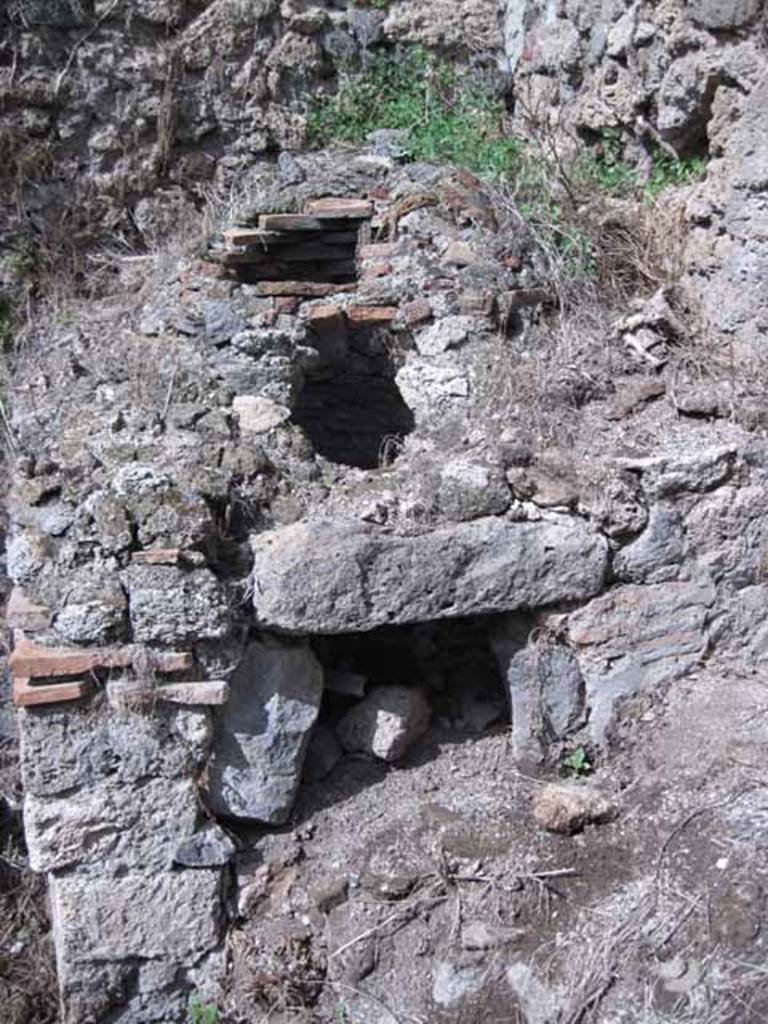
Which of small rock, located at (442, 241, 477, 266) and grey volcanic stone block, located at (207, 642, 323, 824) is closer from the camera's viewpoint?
grey volcanic stone block, located at (207, 642, 323, 824)

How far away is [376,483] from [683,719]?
1.07 meters

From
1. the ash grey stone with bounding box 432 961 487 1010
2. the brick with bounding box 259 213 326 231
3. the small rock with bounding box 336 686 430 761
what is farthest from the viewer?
the brick with bounding box 259 213 326 231

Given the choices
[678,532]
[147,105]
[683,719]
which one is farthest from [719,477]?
[147,105]

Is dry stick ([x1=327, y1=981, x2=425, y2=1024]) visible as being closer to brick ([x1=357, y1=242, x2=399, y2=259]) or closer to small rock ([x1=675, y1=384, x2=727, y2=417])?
small rock ([x1=675, y1=384, x2=727, y2=417])

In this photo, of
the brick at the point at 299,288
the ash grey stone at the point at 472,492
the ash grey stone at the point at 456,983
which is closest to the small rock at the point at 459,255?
the brick at the point at 299,288

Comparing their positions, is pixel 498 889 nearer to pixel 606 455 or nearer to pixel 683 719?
pixel 683 719

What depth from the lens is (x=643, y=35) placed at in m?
3.99

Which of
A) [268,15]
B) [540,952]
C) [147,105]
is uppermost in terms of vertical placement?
[268,15]

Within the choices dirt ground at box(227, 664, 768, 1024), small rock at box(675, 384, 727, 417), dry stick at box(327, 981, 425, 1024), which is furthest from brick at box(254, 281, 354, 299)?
dry stick at box(327, 981, 425, 1024)

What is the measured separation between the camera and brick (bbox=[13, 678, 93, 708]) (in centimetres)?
283

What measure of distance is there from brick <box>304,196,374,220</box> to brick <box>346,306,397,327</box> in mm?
488

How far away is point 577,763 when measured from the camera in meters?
3.24

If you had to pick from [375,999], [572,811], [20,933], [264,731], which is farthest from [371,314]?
[20,933]

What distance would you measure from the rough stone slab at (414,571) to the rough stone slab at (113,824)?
53 cm
